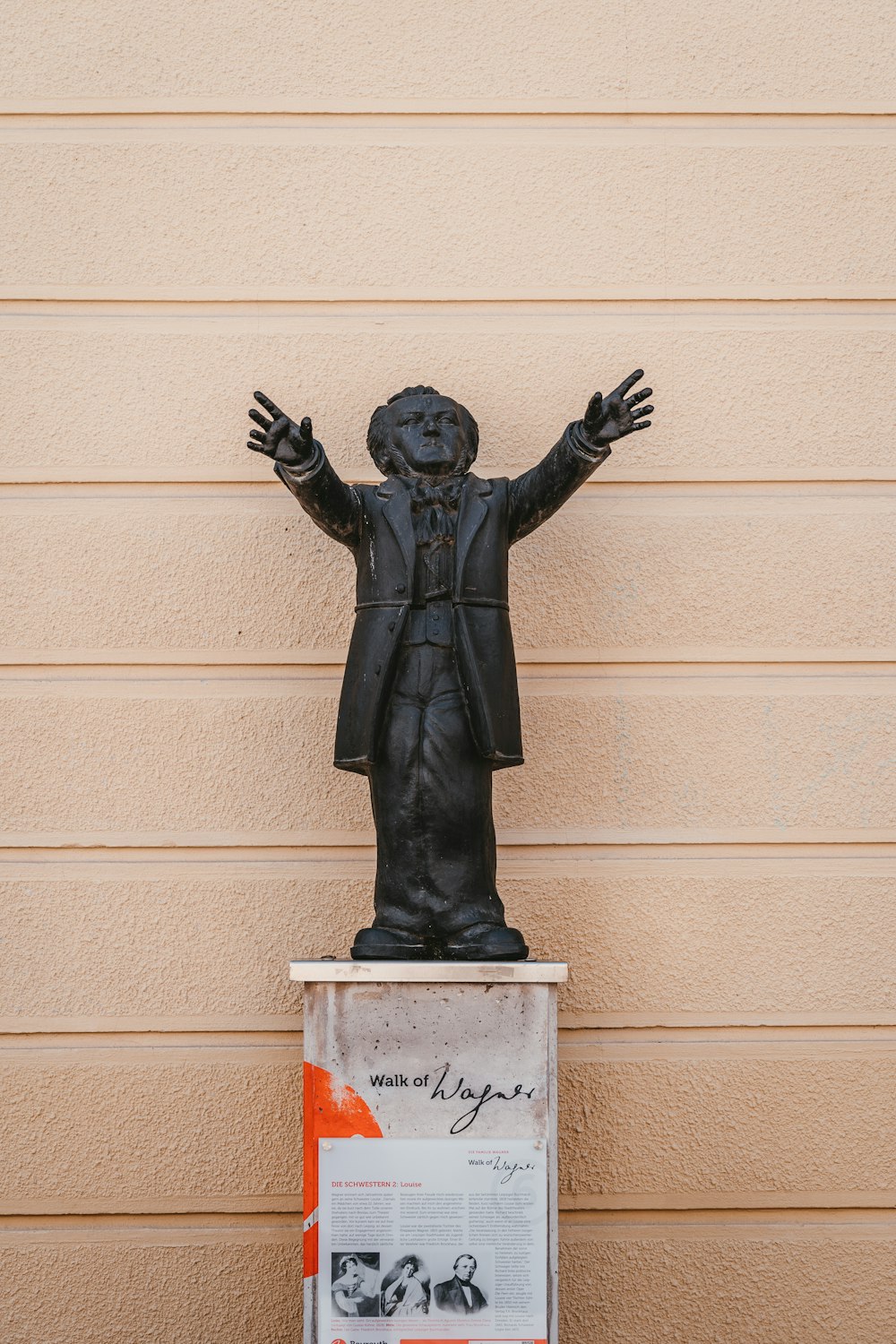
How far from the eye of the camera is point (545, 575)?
2977 mm

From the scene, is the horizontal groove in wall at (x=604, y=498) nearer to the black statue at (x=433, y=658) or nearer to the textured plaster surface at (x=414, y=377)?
the textured plaster surface at (x=414, y=377)

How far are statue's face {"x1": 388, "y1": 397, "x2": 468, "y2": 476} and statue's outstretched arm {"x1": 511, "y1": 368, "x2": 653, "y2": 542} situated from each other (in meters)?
0.14

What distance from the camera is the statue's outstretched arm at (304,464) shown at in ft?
7.86

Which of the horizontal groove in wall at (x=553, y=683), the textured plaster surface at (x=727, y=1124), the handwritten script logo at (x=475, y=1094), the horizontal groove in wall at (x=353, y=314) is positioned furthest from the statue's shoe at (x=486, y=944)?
the horizontal groove in wall at (x=353, y=314)

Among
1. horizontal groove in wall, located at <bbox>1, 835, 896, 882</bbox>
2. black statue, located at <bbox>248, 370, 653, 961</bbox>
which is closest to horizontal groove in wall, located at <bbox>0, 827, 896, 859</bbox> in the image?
horizontal groove in wall, located at <bbox>1, 835, 896, 882</bbox>

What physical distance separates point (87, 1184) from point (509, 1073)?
1054mm

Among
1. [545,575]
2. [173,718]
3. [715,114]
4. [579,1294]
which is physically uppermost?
[715,114]

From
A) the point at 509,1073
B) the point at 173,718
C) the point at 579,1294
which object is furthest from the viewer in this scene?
the point at 173,718

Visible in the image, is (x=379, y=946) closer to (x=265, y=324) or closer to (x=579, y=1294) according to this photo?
(x=579, y=1294)

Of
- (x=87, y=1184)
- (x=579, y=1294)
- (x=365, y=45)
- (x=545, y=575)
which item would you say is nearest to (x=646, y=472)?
(x=545, y=575)

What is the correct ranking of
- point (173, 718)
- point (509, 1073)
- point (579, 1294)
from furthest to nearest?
point (173, 718), point (579, 1294), point (509, 1073)

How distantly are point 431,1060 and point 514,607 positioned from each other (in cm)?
106

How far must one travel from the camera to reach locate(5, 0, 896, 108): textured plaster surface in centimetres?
306

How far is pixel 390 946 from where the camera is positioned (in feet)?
7.80
